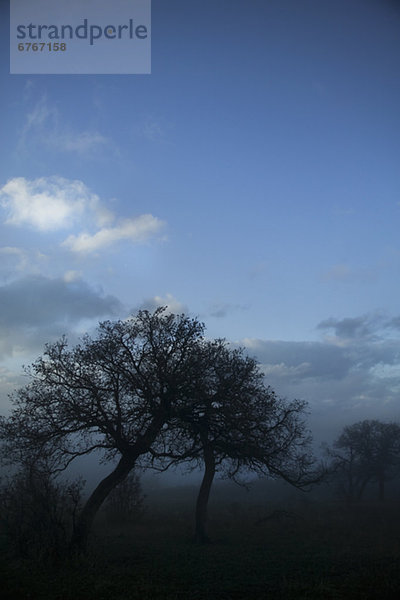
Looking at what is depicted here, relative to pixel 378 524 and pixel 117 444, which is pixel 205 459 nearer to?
pixel 117 444

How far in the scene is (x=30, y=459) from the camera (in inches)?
659

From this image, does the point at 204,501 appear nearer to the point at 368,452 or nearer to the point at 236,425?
the point at 236,425

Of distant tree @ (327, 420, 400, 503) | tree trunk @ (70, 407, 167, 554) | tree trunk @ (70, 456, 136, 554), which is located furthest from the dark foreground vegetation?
distant tree @ (327, 420, 400, 503)

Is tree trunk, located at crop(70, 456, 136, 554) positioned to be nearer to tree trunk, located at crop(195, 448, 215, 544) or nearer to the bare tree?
tree trunk, located at crop(195, 448, 215, 544)

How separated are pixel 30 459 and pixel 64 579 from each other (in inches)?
260

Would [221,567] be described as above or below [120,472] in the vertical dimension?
below

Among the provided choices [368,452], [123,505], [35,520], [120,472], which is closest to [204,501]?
[120,472]

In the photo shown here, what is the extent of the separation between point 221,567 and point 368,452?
156 ft

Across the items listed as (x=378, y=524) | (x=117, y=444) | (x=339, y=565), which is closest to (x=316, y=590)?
(x=339, y=565)

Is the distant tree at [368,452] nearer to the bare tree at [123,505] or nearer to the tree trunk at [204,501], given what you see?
the bare tree at [123,505]

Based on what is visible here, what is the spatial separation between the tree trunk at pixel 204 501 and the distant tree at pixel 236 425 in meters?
0.05

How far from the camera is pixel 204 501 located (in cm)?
2097

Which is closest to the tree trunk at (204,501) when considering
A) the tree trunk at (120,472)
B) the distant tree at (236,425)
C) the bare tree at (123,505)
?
the distant tree at (236,425)

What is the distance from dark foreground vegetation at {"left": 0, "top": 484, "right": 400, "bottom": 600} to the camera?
10398 mm
